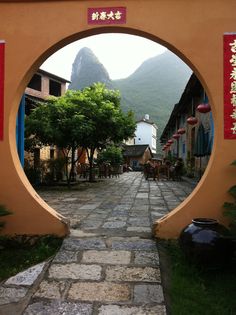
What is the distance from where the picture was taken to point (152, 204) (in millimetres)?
8992

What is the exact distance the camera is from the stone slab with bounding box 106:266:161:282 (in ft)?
12.6

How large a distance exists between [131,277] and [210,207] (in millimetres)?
1595

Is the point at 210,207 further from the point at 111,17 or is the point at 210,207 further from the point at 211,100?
the point at 111,17

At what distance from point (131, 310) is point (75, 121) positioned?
10.2m

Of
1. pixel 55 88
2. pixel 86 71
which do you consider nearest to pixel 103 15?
pixel 55 88

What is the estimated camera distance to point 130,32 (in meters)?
5.18

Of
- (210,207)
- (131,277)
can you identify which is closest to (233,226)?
(210,207)

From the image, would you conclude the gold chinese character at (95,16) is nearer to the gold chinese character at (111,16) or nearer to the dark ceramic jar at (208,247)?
the gold chinese character at (111,16)

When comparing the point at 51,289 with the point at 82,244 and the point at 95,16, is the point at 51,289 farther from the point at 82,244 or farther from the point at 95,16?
the point at 95,16

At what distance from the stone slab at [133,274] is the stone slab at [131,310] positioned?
532 mm

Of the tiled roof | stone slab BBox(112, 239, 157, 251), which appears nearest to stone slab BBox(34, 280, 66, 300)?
stone slab BBox(112, 239, 157, 251)

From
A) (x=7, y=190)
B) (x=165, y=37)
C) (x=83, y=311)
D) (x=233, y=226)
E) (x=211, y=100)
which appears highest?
(x=165, y=37)

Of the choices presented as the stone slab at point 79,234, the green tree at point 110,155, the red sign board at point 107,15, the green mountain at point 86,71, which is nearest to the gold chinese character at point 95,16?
the red sign board at point 107,15

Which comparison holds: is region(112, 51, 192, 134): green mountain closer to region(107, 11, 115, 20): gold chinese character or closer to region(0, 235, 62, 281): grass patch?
region(107, 11, 115, 20): gold chinese character
